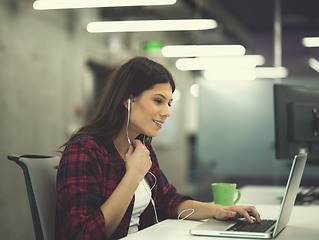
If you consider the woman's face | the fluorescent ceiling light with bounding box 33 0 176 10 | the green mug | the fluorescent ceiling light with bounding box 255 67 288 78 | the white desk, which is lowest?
the white desk

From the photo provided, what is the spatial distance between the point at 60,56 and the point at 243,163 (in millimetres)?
2411

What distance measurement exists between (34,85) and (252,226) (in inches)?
131

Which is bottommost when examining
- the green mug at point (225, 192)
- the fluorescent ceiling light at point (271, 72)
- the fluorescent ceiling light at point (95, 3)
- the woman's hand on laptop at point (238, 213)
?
the woman's hand on laptop at point (238, 213)

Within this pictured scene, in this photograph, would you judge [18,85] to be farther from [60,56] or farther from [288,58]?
[288,58]

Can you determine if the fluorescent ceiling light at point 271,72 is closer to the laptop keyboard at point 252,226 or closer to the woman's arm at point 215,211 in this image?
the woman's arm at point 215,211

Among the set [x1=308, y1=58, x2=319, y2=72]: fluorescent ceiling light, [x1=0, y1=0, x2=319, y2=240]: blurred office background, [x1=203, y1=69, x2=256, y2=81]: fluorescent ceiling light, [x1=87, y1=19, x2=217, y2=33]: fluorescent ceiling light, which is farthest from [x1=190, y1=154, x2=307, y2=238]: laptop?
[x1=203, y1=69, x2=256, y2=81]: fluorescent ceiling light

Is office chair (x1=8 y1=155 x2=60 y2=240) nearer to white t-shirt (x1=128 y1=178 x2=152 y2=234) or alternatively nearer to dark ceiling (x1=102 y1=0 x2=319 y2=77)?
white t-shirt (x1=128 y1=178 x2=152 y2=234)

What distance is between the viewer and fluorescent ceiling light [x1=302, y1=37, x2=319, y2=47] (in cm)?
506

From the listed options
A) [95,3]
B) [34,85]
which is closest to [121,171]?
[95,3]

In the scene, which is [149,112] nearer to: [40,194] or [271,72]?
[40,194]

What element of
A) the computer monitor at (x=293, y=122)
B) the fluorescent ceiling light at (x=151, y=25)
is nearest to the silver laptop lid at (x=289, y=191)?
the computer monitor at (x=293, y=122)

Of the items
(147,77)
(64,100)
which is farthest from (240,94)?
(147,77)

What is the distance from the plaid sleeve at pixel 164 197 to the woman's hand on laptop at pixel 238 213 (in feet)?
0.92

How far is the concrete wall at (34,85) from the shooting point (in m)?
4.09
